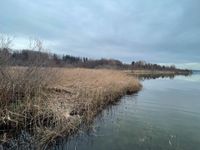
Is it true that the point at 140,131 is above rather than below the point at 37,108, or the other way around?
below

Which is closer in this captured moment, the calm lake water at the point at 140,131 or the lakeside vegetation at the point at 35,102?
the calm lake water at the point at 140,131

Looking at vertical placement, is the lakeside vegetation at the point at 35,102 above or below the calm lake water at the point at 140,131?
above

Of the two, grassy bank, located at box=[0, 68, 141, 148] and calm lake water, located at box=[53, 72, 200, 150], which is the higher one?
grassy bank, located at box=[0, 68, 141, 148]

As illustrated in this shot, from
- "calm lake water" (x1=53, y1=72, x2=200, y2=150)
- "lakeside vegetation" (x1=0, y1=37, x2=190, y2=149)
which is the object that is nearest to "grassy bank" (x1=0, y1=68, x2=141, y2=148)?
"lakeside vegetation" (x1=0, y1=37, x2=190, y2=149)

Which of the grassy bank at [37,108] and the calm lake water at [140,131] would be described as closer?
the calm lake water at [140,131]

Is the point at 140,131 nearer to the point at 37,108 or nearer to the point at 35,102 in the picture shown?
the point at 37,108

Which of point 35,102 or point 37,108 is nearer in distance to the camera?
point 37,108

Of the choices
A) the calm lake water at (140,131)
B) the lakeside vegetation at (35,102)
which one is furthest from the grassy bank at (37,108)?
the calm lake water at (140,131)

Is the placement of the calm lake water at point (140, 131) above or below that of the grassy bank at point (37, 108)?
below

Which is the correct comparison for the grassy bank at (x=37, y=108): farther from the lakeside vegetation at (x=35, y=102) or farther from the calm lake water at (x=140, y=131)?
the calm lake water at (x=140, y=131)

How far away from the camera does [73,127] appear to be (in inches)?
320

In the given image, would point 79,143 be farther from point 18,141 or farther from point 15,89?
point 15,89

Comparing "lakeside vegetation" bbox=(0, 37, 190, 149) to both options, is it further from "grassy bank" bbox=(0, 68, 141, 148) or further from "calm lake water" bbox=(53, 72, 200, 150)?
"calm lake water" bbox=(53, 72, 200, 150)

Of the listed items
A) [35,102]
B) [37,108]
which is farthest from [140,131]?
[35,102]
